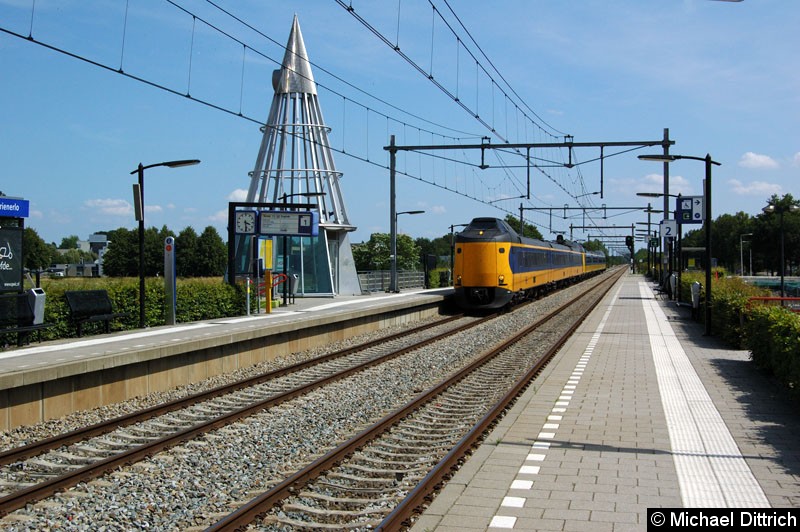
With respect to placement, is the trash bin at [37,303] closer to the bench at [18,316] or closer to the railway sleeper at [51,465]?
the bench at [18,316]

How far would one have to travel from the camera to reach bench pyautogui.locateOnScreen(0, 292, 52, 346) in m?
13.2

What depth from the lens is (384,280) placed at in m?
42.0

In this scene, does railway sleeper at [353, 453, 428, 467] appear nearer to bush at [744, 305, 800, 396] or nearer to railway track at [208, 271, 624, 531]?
railway track at [208, 271, 624, 531]

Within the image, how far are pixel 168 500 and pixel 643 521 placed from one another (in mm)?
3919

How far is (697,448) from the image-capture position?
7.87 metres

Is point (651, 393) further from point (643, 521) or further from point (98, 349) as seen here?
point (98, 349)

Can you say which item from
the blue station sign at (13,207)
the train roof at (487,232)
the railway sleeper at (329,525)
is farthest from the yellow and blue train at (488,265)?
the railway sleeper at (329,525)

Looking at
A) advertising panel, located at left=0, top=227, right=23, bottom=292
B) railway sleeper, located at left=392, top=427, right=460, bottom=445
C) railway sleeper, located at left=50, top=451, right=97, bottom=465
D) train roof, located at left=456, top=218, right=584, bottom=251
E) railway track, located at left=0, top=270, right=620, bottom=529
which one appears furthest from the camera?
train roof, located at left=456, top=218, right=584, bottom=251

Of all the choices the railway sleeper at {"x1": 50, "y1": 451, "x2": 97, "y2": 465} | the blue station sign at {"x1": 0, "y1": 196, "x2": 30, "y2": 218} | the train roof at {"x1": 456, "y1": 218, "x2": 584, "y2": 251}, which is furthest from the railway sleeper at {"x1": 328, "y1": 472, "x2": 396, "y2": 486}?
the train roof at {"x1": 456, "y1": 218, "x2": 584, "y2": 251}

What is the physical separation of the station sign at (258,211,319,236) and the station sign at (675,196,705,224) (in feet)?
43.6

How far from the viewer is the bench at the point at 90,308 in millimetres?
15359

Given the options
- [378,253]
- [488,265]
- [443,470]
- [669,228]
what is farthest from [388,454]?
[378,253]

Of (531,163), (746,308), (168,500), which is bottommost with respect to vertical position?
(168,500)

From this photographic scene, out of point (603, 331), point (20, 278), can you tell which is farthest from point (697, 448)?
point (603, 331)
